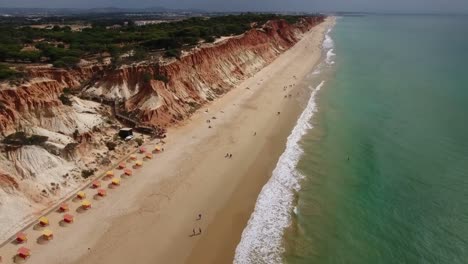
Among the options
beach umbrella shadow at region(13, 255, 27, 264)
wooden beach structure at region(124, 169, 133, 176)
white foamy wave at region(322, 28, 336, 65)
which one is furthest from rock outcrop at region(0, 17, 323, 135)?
white foamy wave at region(322, 28, 336, 65)

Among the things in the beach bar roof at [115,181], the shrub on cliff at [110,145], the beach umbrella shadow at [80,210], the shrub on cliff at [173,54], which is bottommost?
the beach umbrella shadow at [80,210]

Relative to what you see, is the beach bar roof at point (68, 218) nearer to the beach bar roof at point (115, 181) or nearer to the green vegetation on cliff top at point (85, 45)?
the beach bar roof at point (115, 181)

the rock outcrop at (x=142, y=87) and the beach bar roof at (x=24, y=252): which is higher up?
the rock outcrop at (x=142, y=87)

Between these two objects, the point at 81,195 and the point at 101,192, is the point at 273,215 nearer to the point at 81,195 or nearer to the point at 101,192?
the point at 101,192

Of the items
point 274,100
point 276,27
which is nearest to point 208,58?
point 274,100

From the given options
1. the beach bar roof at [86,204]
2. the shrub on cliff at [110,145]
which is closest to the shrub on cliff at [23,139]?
the shrub on cliff at [110,145]

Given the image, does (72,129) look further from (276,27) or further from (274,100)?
(276,27)

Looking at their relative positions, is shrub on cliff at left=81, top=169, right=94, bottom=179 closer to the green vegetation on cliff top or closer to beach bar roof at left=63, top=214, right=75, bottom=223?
beach bar roof at left=63, top=214, right=75, bottom=223
